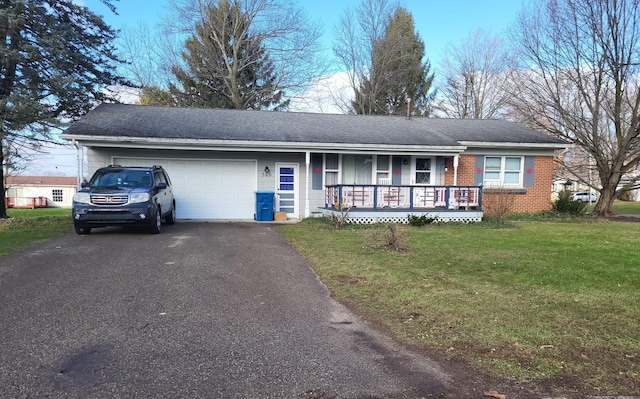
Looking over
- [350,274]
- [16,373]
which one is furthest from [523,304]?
[16,373]

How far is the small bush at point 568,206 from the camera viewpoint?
51.2ft

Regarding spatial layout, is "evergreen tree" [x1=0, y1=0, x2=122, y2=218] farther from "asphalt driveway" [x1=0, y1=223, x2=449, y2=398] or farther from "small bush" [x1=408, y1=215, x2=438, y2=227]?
"small bush" [x1=408, y1=215, x2=438, y2=227]

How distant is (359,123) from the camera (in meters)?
17.7

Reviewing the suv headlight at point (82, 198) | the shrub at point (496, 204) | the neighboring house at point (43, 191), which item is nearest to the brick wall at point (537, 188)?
the shrub at point (496, 204)

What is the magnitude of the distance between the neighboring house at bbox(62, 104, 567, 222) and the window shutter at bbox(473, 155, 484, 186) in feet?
0.14

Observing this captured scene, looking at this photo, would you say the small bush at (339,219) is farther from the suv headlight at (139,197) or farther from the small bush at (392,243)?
the suv headlight at (139,197)

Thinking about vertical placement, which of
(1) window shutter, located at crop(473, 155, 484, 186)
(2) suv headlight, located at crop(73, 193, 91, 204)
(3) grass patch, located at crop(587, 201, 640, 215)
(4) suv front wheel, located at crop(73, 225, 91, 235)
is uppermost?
(1) window shutter, located at crop(473, 155, 484, 186)

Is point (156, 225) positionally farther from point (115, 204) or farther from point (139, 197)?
point (115, 204)

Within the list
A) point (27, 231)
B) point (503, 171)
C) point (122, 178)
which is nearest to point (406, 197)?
point (503, 171)

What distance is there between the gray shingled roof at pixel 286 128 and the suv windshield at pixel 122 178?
9.09ft

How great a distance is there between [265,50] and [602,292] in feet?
89.2

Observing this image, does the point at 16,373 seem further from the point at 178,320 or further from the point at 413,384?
the point at 413,384

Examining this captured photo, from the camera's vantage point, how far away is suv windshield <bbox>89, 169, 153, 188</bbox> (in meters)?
10.4

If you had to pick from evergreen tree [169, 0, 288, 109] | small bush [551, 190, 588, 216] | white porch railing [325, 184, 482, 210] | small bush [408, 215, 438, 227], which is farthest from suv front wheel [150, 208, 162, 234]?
evergreen tree [169, 0, 288, 109]
